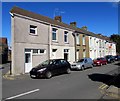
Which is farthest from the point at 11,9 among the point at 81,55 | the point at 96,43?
the point at 96,43

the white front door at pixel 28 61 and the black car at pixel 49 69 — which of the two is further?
the white front door at pixel 28 61

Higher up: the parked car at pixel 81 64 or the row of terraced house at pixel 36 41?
the row of terraced house at pixel 36 41

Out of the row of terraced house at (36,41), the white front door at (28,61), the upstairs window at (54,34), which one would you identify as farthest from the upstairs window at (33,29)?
the upstairs window at (54,34)

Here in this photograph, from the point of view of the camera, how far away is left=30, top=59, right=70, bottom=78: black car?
1630cm

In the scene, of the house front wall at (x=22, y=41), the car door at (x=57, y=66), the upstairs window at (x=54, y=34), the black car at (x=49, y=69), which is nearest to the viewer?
the black car at (x=49, y=69)

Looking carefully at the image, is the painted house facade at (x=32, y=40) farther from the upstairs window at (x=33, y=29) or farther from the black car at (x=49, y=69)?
the black car at (x=49, y=69)

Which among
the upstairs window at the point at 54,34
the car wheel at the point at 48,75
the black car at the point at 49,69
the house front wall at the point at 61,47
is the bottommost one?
the car wheel at the point at 48,75

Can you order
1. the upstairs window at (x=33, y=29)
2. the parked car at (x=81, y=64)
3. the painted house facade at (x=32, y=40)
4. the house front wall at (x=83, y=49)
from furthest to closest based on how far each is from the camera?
the house front wall at (x=83, y=49)
the parked car at (x=81, y=64)
the upstairs window at (x=33, y=29)
the painted house facade at (x=32, y=40)

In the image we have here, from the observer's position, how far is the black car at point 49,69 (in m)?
16.3

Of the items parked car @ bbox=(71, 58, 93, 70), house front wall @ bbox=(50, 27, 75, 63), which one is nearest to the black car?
parked car @ bbox=(71, 58, 93, 70)

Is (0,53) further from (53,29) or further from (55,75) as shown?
(55,75)

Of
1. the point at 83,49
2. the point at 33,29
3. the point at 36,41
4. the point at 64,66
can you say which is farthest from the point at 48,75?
the point at 83,49

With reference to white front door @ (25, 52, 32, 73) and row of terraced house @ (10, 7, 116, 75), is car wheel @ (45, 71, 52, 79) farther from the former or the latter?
white front door @ (25, 52, 32, 73)

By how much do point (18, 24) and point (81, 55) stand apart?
54.2 ft
